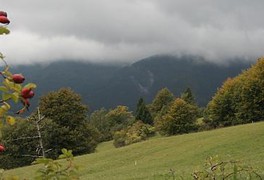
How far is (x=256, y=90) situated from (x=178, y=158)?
32.6 meters

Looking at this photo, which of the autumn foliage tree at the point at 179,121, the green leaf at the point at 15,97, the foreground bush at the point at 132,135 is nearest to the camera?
the green leaf at the point at 15,97

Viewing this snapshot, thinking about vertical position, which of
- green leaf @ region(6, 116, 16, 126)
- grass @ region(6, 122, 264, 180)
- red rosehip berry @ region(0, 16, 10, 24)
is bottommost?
grass @ region(6, 122, 264, 180)

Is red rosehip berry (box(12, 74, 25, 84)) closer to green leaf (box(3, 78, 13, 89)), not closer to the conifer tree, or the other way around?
green leaf (box(3, 78, 13, 89))

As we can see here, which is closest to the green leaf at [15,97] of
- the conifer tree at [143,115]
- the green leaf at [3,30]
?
the green leaf at [3,30]

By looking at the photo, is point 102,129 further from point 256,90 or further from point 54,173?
point 54,173

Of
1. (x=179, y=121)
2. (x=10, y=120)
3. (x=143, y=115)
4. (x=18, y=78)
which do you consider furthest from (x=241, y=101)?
(x=18, y=78)

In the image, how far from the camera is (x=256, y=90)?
5634 centimetres

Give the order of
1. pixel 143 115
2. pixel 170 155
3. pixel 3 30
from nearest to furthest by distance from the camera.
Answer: pixel 3 30, pixel 170 155, pixel 143 115

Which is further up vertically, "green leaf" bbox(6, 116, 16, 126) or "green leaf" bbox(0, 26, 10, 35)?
"green leaf" bbox(0, 26, 10, 35)

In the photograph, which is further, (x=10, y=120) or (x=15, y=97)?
(x=10, y=120)

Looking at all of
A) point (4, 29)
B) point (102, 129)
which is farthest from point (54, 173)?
point (102, 129)

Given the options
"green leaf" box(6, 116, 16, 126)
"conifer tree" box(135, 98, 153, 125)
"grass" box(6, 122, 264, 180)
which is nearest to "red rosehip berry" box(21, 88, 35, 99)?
"green leaf" box(6, 116, 16, 126)

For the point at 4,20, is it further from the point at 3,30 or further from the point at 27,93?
the point at 27,93

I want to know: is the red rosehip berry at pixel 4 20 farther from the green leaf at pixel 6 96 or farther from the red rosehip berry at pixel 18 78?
the green leaf at pixel 6 96
